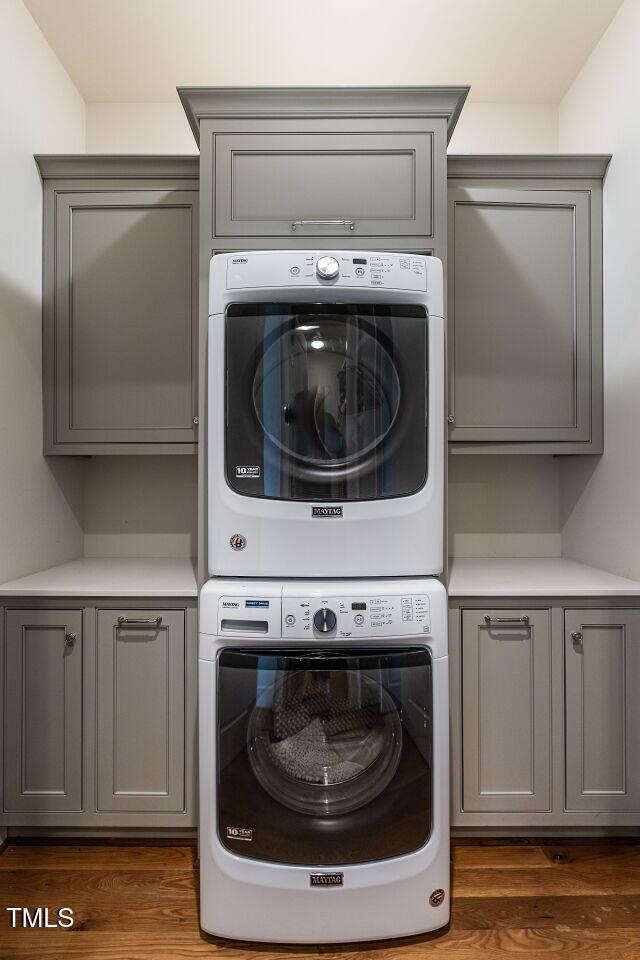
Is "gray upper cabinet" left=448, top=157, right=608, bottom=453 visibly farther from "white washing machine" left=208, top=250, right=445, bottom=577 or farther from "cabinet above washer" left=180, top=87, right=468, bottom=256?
"white washing machine" left=208, top=250, right=445, bottom=577

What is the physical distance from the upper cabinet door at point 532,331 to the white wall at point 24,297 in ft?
5.09

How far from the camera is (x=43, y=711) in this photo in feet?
6.67

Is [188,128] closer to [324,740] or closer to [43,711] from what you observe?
[43,711]

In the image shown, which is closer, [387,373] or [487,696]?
[387,373]

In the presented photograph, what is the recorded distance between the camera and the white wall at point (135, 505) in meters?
2.73

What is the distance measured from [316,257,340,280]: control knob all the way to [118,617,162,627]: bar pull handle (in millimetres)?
1178

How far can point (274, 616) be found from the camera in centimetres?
166

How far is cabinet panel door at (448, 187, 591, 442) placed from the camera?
236 cm

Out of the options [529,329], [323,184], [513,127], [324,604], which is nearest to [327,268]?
[323,184]

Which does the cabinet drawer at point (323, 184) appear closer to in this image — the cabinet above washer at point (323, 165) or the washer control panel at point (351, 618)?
the cabinet above washer at point (323, 165)

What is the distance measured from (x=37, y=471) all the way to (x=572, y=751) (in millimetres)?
2090

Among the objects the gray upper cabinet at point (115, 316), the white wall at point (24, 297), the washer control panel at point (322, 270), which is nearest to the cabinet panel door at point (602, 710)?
the washer control panel at point (322, 270)

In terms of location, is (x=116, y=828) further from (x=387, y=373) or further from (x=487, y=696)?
(x=387, y=373)

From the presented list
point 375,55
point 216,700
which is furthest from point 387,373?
point 375,55
